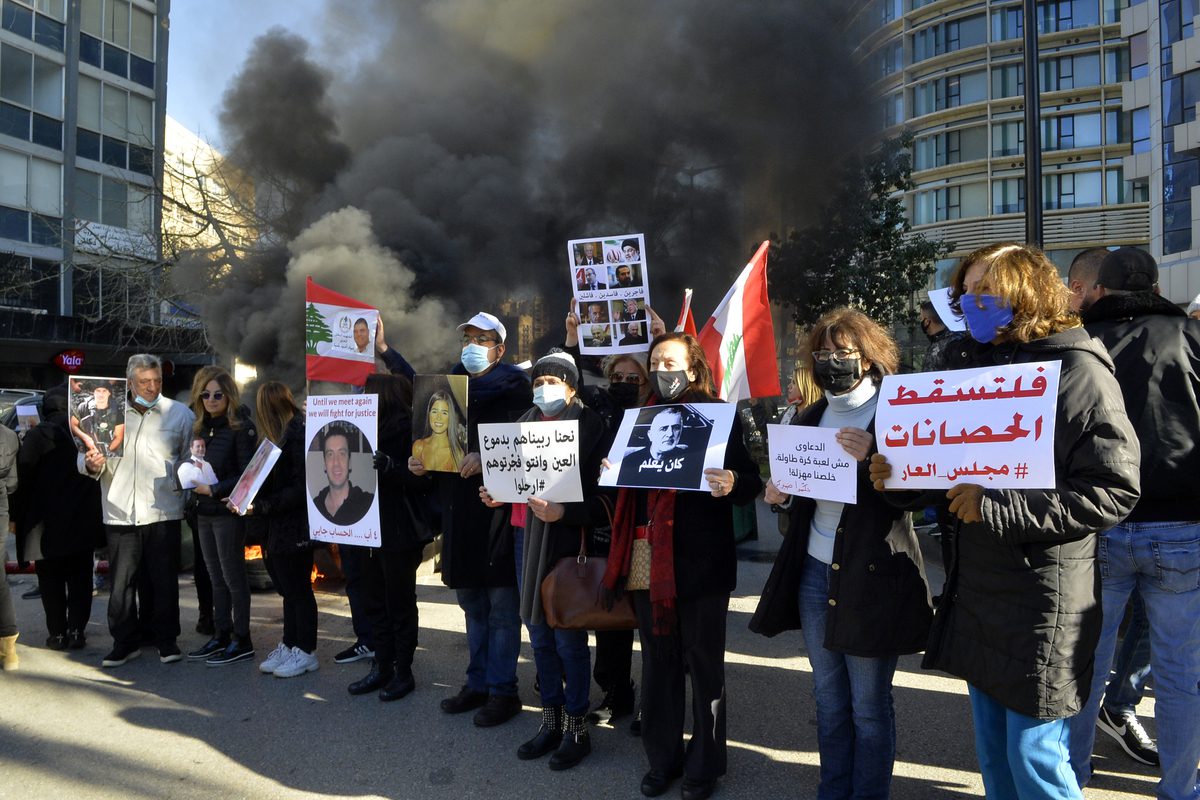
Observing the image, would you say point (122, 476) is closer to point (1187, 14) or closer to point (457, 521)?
point (457, 521)

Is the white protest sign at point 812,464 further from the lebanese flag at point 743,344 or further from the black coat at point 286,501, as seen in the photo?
the black coat at point 286,501

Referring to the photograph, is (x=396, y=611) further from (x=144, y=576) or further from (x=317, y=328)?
(x=317, y=328)

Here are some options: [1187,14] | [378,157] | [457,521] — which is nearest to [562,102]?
[378,157]

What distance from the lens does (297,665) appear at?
475cm

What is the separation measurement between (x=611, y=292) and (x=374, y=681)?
259cm

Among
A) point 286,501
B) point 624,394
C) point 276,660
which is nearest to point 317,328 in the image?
point 286,501

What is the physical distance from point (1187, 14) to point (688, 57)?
16.3 m

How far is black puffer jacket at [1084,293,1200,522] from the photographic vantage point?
8.77 feet

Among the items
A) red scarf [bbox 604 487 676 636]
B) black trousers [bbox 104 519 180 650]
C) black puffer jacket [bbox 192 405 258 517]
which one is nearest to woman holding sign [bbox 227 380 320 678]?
black puffer jacket [bbox 192 405 258 517]

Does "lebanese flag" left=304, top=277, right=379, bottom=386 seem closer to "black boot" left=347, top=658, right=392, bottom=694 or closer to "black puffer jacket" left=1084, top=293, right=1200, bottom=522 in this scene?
"black boot" left=347, top=658, right=392, bottom=694

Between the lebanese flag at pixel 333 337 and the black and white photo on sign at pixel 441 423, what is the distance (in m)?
1.64

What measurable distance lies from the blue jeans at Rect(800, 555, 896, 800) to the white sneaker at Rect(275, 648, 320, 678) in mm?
3005

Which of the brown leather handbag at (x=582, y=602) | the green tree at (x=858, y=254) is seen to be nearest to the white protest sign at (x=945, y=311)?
the brown leather handbag at (x=582, y=602)

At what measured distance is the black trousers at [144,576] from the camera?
5.01 m
